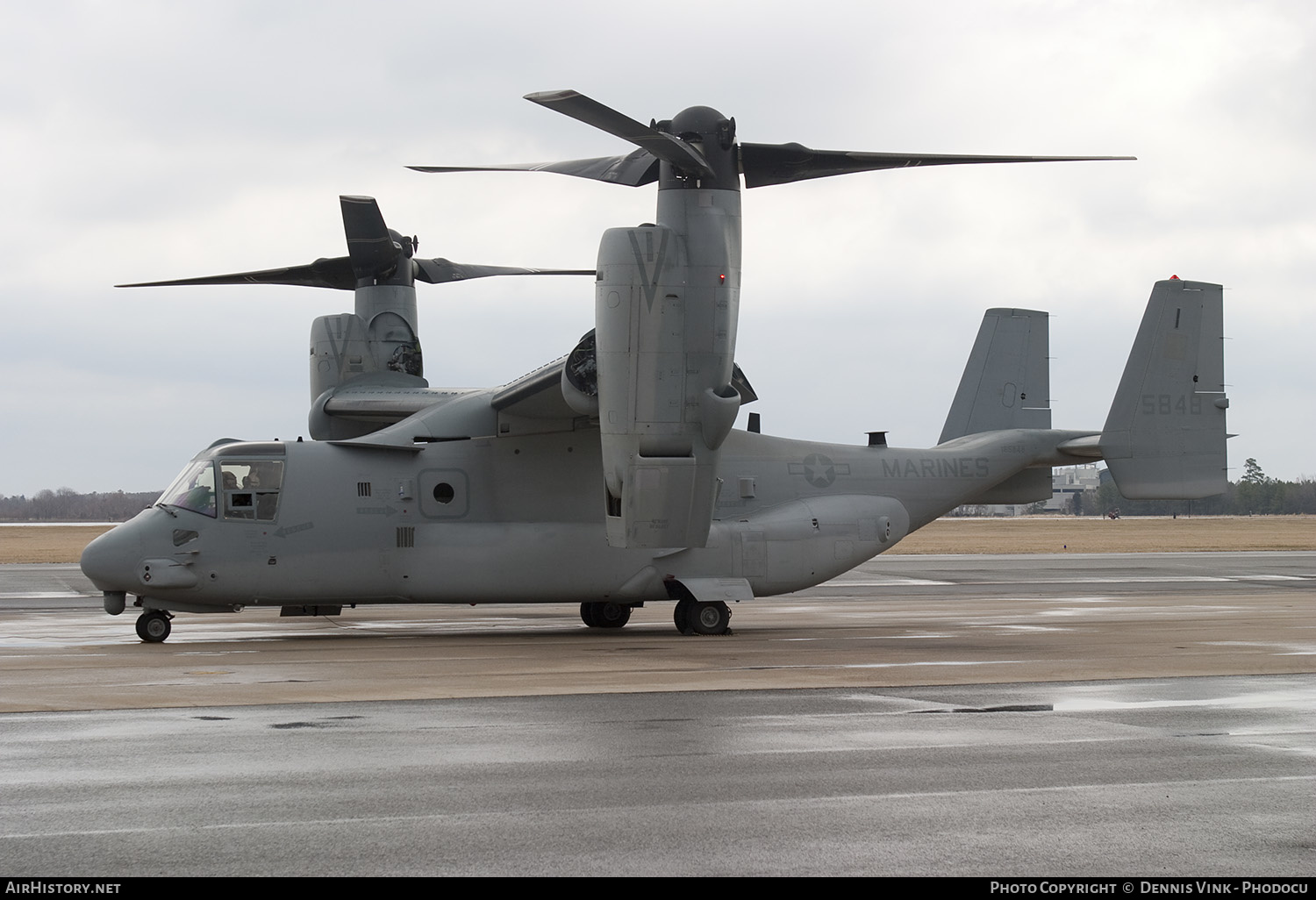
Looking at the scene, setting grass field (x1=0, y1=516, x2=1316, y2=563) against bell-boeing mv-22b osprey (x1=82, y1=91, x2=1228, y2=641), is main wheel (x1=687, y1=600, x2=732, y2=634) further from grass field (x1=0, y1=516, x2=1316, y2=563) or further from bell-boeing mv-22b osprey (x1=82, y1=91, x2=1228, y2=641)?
grass field (x1=0, y1=516, x2=1316, y2=563)

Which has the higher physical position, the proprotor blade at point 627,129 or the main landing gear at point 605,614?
the proprotor blade at point 627,129

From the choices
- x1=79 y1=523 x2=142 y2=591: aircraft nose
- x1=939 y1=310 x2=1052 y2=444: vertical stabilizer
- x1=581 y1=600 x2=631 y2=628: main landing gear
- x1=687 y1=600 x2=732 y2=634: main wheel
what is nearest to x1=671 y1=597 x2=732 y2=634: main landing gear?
x1=687 y1=600 x2=732 y2=634: main wheel

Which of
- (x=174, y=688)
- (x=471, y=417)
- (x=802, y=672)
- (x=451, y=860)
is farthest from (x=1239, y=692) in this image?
(x=471, y=417)

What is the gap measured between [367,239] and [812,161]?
1031 centimetres

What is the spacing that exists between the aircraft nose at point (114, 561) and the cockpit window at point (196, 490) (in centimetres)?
87

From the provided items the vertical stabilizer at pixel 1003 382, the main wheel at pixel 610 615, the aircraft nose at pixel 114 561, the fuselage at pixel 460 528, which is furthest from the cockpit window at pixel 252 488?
the vertical stabilizer at pixel 1003 382

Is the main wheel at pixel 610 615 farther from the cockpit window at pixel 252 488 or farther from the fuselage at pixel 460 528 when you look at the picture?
the cockpit window at pixel 252 488

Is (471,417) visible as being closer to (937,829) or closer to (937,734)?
(937,734)

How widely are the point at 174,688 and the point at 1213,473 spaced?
17.2 meters

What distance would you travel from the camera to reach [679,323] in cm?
1727

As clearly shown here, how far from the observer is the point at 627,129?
1686 cm

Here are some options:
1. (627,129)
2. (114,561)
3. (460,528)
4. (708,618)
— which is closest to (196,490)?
(114,561)

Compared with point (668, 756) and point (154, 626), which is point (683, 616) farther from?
point (668, 756)

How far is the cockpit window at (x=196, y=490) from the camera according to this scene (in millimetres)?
20344
